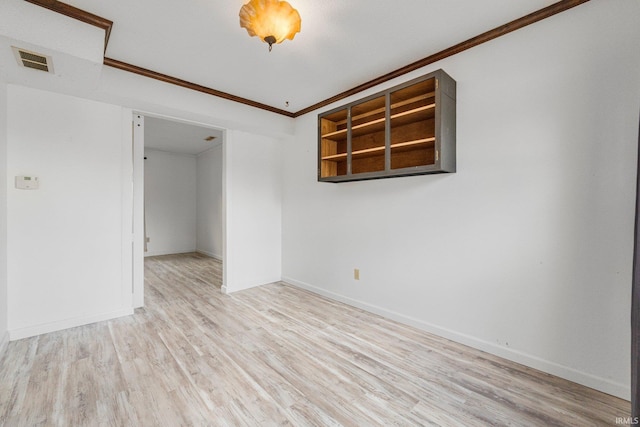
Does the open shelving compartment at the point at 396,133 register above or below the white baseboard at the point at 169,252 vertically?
above

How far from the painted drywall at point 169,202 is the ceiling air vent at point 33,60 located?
4815 mm

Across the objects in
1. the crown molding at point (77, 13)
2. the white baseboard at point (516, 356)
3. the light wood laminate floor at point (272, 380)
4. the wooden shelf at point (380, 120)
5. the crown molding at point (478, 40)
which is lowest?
the light wood laminate floor at point (272, 380)

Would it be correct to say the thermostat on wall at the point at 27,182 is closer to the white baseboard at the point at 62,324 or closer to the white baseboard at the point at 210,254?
the white baseboard at the point at 62,324

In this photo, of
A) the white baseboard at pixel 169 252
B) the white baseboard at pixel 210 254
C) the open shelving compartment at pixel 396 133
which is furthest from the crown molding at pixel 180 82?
the white baseboard at pixel 169 252

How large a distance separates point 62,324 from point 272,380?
231cm

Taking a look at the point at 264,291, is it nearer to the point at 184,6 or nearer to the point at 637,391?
the point at 184,6

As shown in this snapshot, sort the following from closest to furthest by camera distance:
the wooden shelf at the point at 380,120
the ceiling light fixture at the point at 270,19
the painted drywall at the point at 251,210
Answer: the ceiling light fixture at the point at 270,19 < the wooden shelf at the point at 380,120 < the painted drywall at the point at 251,210

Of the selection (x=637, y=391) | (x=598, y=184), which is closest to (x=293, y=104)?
(x=598, y=184)

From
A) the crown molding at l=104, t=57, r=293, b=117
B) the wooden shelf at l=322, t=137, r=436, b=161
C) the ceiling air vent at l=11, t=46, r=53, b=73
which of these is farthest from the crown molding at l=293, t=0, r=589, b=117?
the ceiling air vent at l=11, t=46, r=53, b=73

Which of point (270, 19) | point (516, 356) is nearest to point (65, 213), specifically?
point (270, 19)

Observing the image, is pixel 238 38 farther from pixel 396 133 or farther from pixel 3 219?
pixel 3 219

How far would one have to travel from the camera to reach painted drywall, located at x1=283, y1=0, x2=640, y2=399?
179 centimetres

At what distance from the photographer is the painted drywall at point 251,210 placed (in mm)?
3994

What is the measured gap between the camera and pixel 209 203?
692cm
